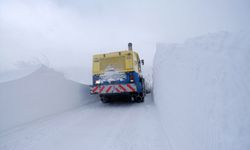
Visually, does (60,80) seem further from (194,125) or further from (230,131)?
(230,131)

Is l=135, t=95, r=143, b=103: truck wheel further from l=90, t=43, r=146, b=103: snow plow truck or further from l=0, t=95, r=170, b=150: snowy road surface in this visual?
l=0, t=95, r=170, b=150: snowy road surface

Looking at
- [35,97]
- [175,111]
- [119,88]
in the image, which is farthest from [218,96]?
[119,88]

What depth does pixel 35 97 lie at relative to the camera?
16.8 ft

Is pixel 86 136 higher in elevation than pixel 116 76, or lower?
lower

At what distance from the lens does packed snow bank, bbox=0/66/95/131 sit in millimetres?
4176

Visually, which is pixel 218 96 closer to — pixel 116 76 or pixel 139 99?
pixel 116 76

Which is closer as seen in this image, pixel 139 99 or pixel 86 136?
pixel 86 136

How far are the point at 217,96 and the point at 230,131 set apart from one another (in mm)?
385

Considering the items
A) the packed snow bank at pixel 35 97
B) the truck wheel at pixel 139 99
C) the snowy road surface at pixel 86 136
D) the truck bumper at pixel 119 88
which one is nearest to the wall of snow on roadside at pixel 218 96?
the snowy road surface at pixel 86 136

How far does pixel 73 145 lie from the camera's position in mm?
3117

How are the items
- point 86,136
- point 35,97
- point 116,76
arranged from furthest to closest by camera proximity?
point 116,76 < point 35,97 < point 86,136

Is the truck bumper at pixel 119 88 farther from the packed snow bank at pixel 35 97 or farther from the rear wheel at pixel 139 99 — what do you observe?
the packed snow bank at pixel 35 97

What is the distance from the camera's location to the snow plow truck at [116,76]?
7.46m

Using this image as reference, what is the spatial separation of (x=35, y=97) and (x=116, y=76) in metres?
3.63
